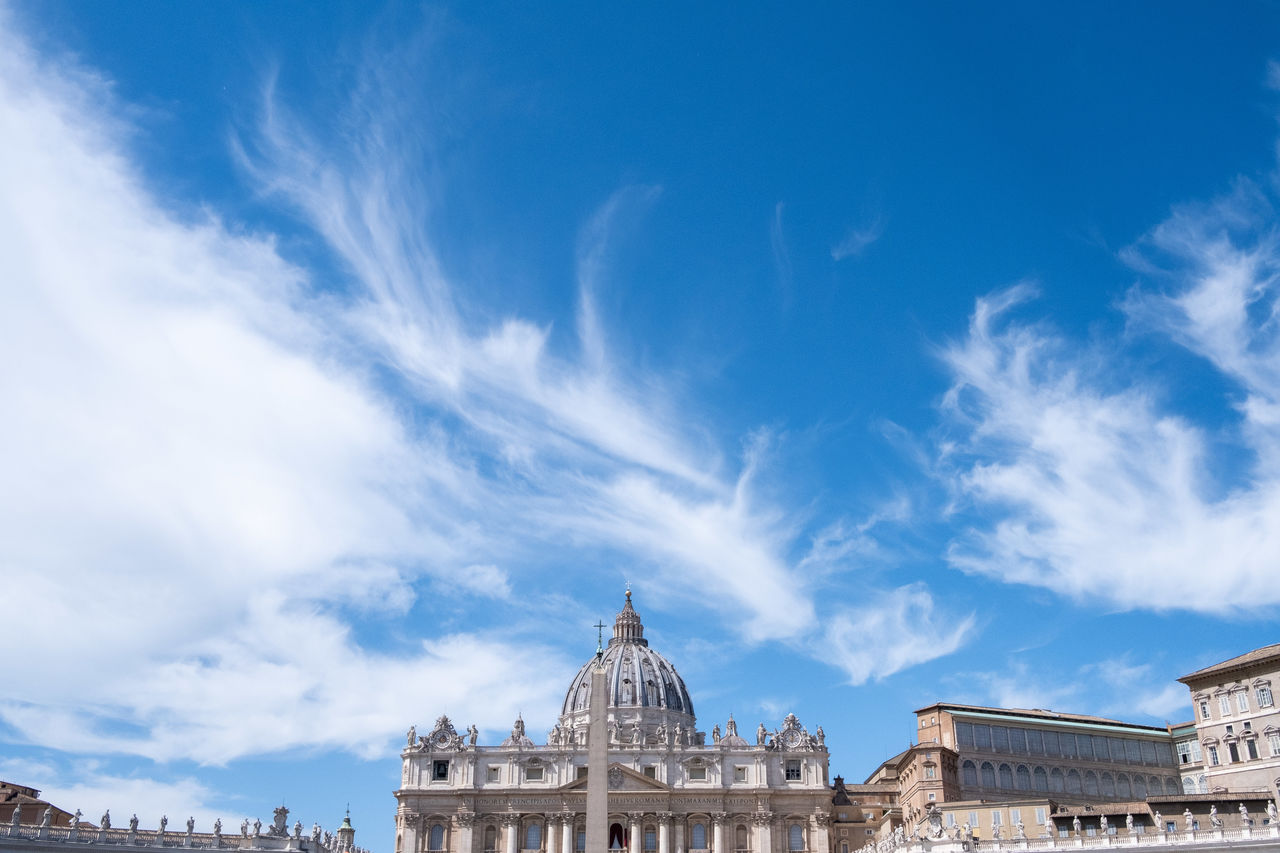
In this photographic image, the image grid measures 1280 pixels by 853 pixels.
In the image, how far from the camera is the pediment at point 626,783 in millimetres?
110250

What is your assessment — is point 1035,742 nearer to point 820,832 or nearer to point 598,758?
point 820,832

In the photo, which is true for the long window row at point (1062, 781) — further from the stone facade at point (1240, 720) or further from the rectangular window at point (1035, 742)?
the stone facade at point (1240, 720)

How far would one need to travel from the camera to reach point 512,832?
109125 mm

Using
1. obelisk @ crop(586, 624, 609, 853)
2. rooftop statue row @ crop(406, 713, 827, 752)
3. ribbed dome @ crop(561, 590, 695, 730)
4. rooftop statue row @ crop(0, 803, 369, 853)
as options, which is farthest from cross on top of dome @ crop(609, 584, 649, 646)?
obelisk @ crop(586, 624, 609, 853)

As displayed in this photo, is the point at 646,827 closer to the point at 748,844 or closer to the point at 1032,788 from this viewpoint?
the point at 748,844

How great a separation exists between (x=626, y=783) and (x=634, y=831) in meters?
4.48

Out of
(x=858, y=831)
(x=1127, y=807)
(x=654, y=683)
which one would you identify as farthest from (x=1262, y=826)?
(x=654, y=683)

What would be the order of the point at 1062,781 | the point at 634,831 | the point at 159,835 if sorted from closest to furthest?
1. the point at 159,835
2. the point at 1062,781
3. the point at 634,831

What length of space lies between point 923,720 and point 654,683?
5280 cm

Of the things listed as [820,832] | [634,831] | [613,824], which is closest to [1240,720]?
[820,832]

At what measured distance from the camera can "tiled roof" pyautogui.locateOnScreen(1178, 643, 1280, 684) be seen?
77.2 metres

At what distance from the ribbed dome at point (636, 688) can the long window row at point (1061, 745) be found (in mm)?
52511

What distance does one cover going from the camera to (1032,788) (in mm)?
95125

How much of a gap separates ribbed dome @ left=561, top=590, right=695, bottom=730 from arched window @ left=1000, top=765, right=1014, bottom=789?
53235 millimetres
